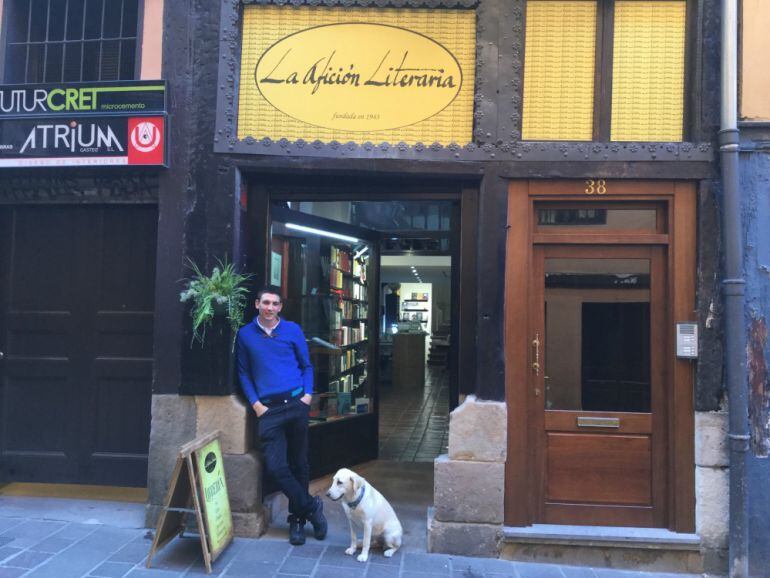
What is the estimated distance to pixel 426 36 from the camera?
15.4 feet

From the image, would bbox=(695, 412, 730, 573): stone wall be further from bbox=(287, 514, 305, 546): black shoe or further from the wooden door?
bbox=(287, 514, 305, 546): black shoe

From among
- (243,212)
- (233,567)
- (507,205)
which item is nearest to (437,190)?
(507,205)

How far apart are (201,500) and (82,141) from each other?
3108 millimetres

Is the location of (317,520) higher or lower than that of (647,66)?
lower

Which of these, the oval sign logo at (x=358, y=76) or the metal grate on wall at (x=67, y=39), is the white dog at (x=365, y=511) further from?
the metal grate on wall at (x=67, y=39)

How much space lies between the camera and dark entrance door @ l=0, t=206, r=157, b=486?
519cm

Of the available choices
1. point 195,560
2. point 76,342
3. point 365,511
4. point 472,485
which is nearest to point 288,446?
point 365,511

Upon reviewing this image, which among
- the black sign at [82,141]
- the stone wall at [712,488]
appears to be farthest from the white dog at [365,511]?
the black sign at [82,141]

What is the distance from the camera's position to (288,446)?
4.61 metres

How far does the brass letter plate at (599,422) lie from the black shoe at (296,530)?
92.4 inches

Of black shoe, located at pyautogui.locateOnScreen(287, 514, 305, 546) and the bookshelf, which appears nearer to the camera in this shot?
black shoe, located at pyautogui.locateOnScreen(287, 514, 305, 546)

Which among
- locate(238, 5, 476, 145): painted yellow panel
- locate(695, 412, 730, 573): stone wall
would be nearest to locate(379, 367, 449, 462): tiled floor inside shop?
locate(695, 412, 730, 573): stone wall

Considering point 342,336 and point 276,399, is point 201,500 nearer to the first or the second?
point 276,399

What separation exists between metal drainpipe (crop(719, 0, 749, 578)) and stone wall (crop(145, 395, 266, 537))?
3608mm
